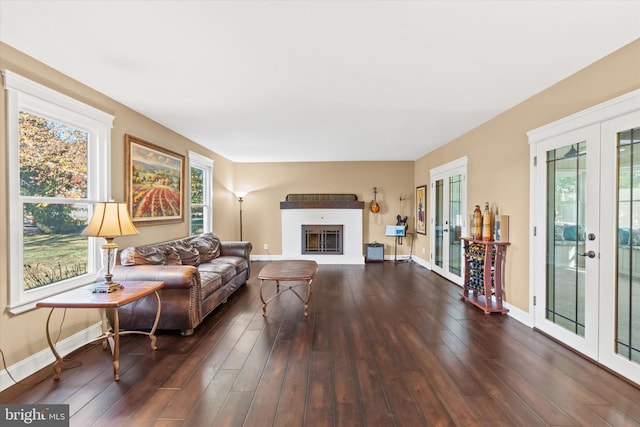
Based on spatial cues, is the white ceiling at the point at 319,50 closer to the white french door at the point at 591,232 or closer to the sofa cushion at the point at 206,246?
the white french door at the point at 591,232

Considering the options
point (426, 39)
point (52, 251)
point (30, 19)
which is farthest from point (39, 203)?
point (426, 39)

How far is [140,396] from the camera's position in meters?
1.95

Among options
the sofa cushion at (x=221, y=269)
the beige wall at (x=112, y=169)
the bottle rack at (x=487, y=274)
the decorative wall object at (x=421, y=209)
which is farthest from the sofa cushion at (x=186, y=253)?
the decorative wall object at (x=421, y=209)

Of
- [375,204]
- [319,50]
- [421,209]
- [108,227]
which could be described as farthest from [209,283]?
[421,209]

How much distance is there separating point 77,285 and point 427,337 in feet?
11.3

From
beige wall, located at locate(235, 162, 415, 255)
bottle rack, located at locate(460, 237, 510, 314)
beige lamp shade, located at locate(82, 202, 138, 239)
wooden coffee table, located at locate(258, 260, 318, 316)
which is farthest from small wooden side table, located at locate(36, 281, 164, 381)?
beige wall, located at locate(235, 162, 415, 255)

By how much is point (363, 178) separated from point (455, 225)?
108 inches

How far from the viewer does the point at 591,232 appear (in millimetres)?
2404

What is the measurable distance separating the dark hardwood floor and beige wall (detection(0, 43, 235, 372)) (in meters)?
0.28

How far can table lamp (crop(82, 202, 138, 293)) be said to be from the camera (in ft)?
7.63

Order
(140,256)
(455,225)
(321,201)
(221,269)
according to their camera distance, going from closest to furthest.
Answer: (140,256) → (221,269) → (455,225) → (321,201)

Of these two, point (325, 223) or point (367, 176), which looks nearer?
point (325, 223)

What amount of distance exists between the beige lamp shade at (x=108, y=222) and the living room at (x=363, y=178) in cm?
53

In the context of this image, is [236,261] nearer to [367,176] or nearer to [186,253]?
[186,253]
